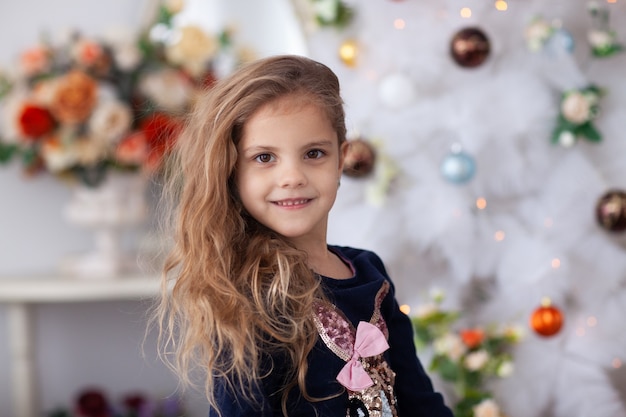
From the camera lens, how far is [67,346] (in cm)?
253

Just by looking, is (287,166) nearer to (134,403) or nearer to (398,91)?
(398,91)

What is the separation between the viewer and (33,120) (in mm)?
2152

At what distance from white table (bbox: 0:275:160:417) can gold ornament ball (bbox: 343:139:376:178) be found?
0.57 m

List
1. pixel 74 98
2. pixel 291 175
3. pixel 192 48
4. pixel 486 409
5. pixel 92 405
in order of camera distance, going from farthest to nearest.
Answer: pixel 92 405 → pixel 192 48 → pixel 74 98 → pixel 486 409 → pixel 291 175

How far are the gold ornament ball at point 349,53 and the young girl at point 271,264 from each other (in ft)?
2.89

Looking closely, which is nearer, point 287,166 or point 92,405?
point 287,166

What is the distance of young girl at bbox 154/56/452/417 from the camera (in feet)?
3.35

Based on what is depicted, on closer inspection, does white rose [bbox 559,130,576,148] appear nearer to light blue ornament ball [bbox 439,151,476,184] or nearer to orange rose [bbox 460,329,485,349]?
light blue ornament ball [bbox 439,151,476,184]

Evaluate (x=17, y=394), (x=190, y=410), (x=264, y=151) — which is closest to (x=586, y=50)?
(x=264, y=151)

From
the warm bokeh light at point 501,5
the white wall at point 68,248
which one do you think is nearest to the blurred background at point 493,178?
the warm bokeh light at point 501,5

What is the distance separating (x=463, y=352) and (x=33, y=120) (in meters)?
1.17

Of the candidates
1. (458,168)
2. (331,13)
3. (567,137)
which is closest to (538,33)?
(567,137)

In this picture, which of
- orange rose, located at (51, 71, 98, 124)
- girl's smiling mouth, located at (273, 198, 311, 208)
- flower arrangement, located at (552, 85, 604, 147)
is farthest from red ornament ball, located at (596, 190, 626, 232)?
orange rose, located at (51, 71, 98, 124)

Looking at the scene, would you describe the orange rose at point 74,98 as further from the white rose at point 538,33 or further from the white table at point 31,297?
the white rose at point 538,33
